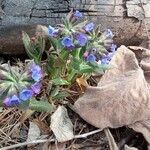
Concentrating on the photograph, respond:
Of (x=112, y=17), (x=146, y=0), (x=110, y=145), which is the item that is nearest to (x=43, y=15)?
(x=112, y=17)

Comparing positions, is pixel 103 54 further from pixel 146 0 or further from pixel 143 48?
pixel 146 0

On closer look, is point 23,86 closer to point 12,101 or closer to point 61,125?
point 12,101

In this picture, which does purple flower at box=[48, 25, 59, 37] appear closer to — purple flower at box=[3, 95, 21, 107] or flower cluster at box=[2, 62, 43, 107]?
flower cluster at box=[2, 62, 43, 107]

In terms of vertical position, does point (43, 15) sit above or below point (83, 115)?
above

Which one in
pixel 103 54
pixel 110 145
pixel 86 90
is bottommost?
pixel 110 145

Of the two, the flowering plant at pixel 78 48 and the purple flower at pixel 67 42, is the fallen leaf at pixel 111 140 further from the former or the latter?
the purple flower at pixel 67 42

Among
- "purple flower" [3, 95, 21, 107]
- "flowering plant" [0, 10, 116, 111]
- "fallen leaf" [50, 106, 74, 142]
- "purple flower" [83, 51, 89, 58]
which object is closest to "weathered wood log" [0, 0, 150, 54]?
"flowering plant" [0, 10, 116, 111]
